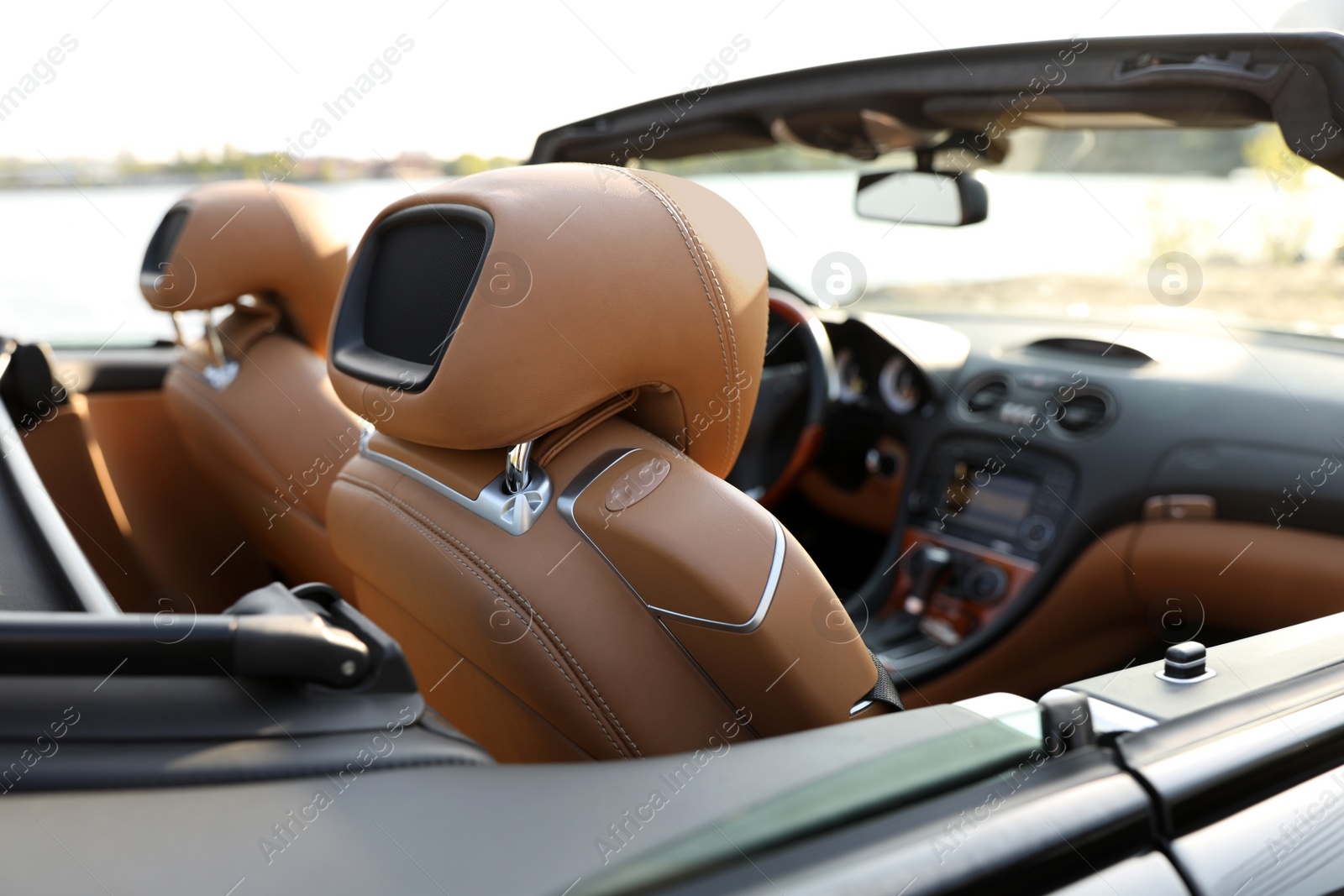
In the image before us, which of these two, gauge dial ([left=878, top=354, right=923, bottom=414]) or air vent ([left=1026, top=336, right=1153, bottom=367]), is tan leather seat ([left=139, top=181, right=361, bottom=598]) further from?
air vent ([left=1026, top=336, right=1153, bottom=367])

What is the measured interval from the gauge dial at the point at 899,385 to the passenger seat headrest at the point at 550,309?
159 centimetres

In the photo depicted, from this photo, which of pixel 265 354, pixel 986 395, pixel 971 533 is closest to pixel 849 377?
pixel 986 395

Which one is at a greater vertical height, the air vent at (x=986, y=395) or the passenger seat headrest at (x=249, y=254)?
the passenger seat headrest at (x=249, y=254)

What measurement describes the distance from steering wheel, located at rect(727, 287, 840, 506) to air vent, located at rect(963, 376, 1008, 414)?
363 millimetres

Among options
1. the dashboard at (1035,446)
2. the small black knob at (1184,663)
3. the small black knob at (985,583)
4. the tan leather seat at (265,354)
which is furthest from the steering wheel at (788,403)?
the small black knob at (1184,663)

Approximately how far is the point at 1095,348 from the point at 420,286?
192 centimetres

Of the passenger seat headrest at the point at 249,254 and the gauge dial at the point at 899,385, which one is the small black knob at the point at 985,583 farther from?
the passenger seat headrest at the point at 249,254

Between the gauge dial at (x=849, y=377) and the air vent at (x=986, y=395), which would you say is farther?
the gauge dial at (x=849, y=377)

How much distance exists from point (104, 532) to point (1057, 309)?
2703mm

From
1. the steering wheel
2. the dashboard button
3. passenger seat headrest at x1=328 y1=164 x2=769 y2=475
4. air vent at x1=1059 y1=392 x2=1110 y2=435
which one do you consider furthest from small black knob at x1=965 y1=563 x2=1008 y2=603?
passenger seat headrest at x1=328 y1=164 x2=769 y2=475

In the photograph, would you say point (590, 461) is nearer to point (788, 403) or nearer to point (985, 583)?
point (788, 403)

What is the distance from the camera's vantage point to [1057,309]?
2840 mm

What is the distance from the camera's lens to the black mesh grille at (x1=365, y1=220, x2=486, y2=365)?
1035 mm

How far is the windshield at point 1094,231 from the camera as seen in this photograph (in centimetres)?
209
